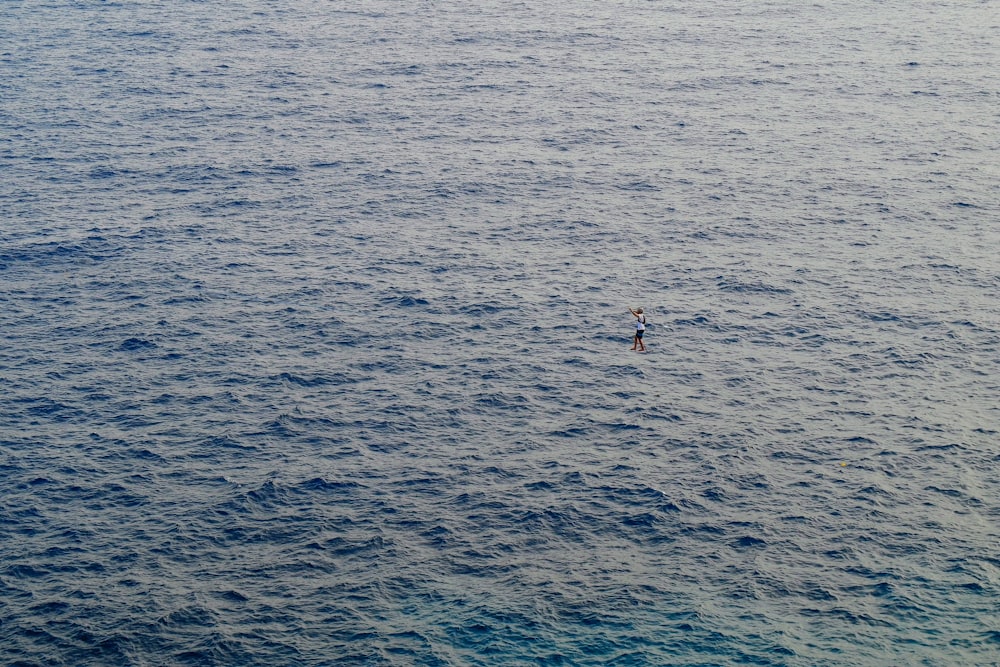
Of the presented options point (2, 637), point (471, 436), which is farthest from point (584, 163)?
point (2, 637)

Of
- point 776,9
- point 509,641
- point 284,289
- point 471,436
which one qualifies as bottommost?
point 509,641

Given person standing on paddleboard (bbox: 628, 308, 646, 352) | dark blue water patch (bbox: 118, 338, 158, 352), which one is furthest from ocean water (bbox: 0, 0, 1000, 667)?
person standing on paddleboard (bbox: 628, 308, 646, 352)

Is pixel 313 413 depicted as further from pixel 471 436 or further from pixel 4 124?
pixel 4 124

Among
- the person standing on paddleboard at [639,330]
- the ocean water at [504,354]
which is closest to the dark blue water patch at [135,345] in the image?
the ocean water at [504,354]

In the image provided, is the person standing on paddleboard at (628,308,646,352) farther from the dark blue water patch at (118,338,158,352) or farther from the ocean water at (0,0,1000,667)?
the dark blue water patch at (118,338,158,352)

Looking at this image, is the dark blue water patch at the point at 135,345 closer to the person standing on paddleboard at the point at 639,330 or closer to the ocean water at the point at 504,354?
the ocean water at the point at 504,354

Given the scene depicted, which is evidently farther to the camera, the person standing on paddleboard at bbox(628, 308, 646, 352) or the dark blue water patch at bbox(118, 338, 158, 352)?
the dark blue water patch at bbox(118, 338, 158, 352)

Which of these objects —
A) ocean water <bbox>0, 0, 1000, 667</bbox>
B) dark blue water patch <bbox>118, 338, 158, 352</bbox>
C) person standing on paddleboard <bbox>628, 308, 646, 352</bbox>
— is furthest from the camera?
dark blue water patch <bbox>118, 338, 158, 352</bbox>

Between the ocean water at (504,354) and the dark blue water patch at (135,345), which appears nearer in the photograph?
the ocean water at (504,354)

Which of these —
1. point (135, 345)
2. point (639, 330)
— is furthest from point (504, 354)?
point (135, 345)
